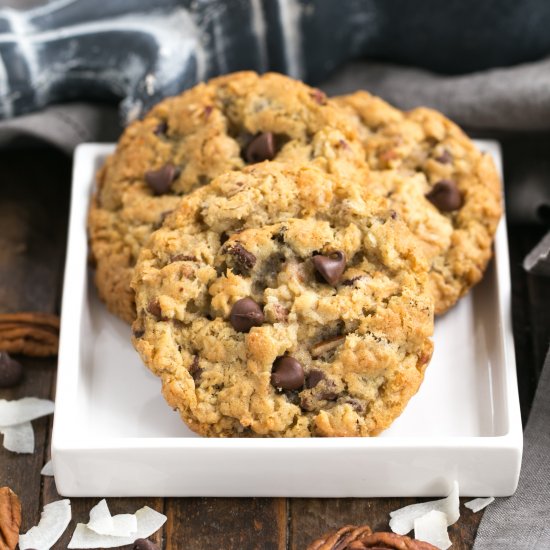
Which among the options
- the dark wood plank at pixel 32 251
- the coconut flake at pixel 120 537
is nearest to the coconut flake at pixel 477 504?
the coconut flake at pixel 120 537

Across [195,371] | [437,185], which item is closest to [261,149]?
[437,185]

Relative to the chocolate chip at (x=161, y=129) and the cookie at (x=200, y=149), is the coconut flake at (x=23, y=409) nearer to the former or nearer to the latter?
the cookie at (x=200, y=149)

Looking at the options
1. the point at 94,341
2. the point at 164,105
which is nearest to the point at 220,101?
the point at 164,105

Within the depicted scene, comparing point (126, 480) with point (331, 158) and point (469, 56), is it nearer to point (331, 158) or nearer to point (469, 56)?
point (331, 158)

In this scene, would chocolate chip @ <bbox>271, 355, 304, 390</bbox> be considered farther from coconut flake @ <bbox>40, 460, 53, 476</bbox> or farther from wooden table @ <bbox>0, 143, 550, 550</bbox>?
coconut flake @ <bbox>40, 460, 53, 476</bbox>

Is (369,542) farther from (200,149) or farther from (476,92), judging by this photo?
(476,92)

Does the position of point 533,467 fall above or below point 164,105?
below
